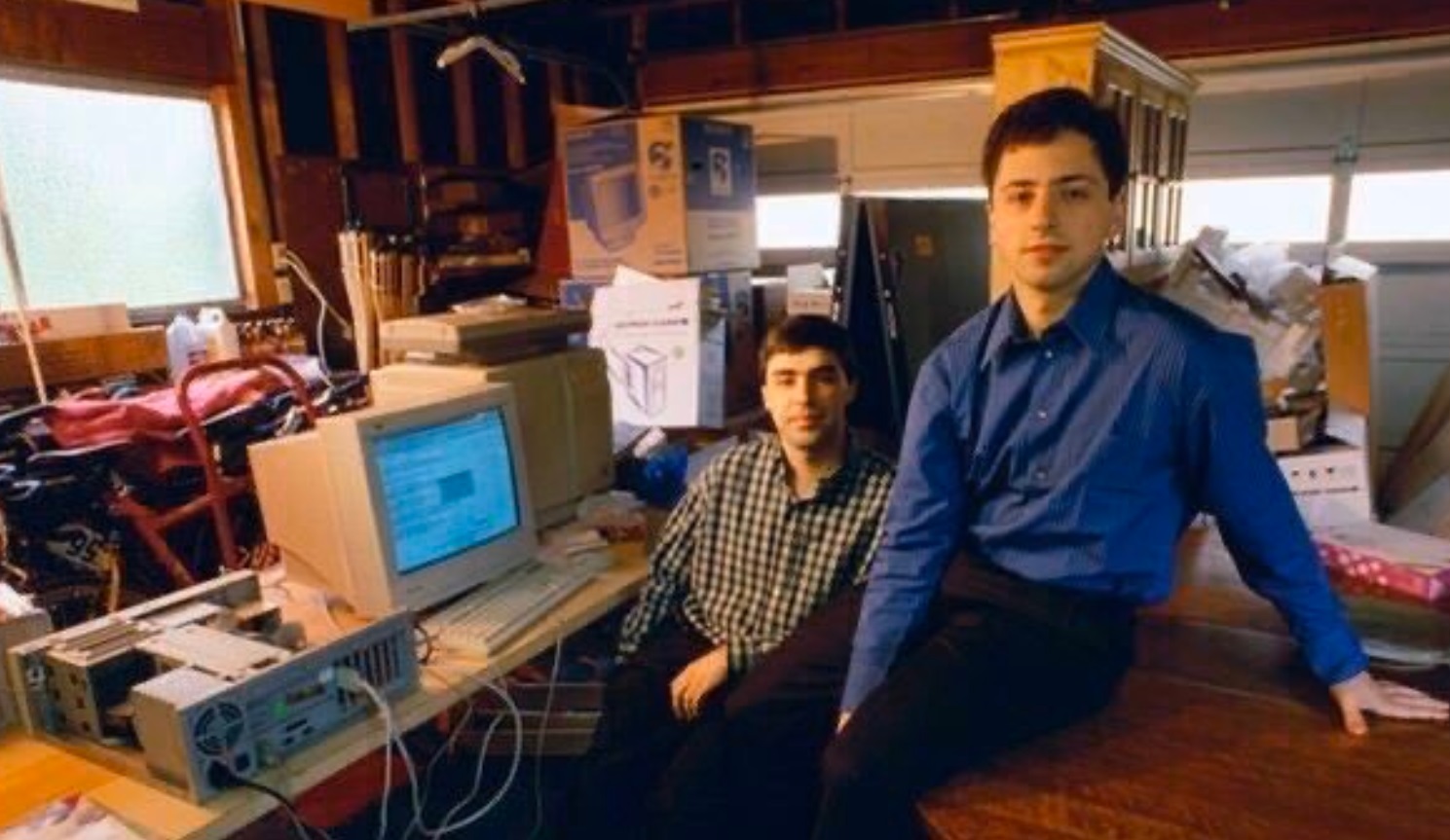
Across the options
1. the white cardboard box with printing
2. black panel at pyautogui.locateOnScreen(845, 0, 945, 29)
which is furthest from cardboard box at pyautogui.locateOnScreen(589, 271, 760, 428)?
black panel at pyautogui.locateOnScreen(845, 0, 945, 29)

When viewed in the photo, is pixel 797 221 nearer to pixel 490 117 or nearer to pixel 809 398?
pixel 490 117

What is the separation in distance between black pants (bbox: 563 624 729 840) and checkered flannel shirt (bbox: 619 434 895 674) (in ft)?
0.34

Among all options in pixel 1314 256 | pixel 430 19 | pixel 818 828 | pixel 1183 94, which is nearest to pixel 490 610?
pixel 818 828

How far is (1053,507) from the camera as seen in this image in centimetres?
143

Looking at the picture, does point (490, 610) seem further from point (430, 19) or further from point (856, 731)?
point (430, 19)

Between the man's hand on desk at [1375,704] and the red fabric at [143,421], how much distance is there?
2516mm

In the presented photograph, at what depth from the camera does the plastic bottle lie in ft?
10.9

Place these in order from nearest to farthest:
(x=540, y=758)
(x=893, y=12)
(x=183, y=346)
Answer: (x=540, y=758) → (x=183, y=346) → (x=893, y=12)

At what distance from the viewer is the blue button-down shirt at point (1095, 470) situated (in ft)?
4.49

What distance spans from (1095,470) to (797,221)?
435cm

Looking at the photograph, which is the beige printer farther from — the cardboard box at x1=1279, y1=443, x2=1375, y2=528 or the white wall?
the white wall

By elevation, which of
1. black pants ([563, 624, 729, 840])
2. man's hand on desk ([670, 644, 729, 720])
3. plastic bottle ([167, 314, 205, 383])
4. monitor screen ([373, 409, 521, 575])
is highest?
plastic bottle ([167, 314, 205, 383])

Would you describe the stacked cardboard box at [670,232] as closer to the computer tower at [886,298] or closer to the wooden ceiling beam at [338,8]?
the computer tower at [886,298]

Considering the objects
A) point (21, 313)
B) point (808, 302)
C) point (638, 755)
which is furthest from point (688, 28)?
point (638, 755)
